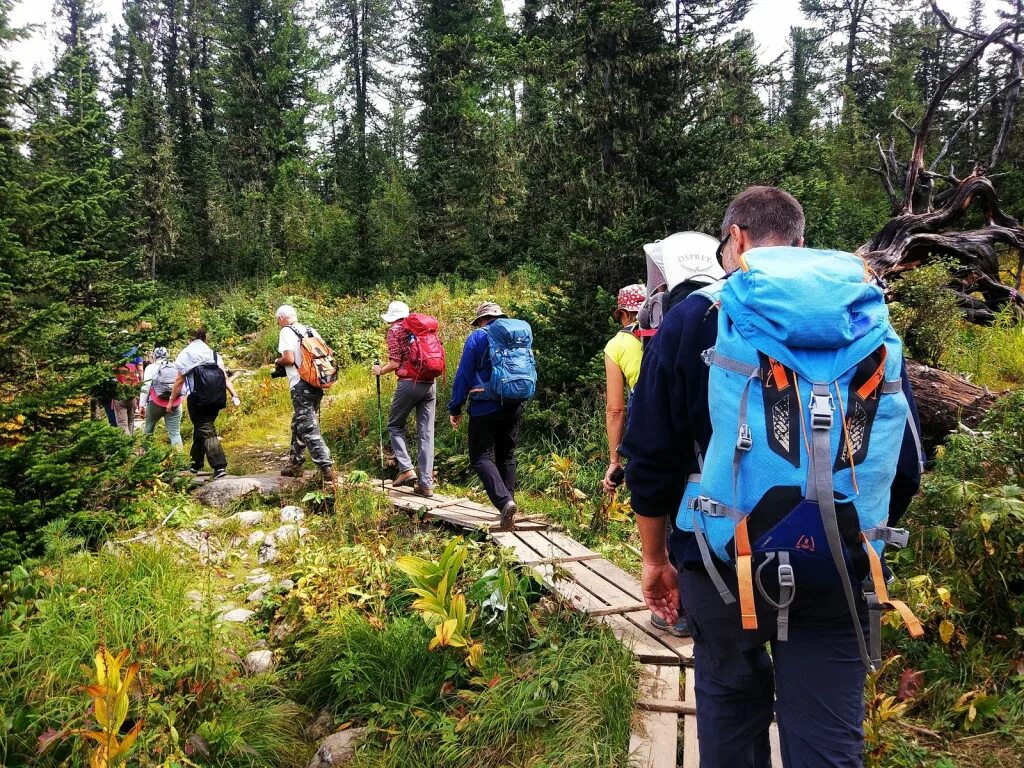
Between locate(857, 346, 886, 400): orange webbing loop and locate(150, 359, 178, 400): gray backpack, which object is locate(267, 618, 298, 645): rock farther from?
locate(150, 359, 178, 400): gray backpack

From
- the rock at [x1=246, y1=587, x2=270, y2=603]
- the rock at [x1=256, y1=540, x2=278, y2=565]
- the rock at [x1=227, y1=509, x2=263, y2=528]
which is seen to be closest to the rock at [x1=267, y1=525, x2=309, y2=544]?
the rock at [x1=256, y1=540, x2=278, y2=565]

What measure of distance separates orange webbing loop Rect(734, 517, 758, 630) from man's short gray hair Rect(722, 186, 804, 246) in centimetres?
86

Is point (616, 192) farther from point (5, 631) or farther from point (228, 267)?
point (228, 267)

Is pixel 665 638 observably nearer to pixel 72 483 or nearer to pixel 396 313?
pixel 396 313

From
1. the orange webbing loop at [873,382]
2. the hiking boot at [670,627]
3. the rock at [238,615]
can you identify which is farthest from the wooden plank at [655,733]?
the rock at [238,615]

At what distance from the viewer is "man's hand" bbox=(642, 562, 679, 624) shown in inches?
82.0

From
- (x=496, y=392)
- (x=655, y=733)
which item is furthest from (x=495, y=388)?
(x=655, y=733)

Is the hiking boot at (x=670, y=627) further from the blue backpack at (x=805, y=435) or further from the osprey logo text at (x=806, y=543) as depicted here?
the osprey logo text at (x=806, y=543)

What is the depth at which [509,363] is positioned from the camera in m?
5.36

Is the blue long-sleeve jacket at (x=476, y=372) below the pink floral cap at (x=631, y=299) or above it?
below

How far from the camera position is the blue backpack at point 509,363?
5336 millimetres

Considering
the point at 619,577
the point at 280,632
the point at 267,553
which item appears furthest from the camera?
the point at 267,553

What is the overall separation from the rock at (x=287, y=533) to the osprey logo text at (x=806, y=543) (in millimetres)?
5407

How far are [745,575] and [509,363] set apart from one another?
3.89m
